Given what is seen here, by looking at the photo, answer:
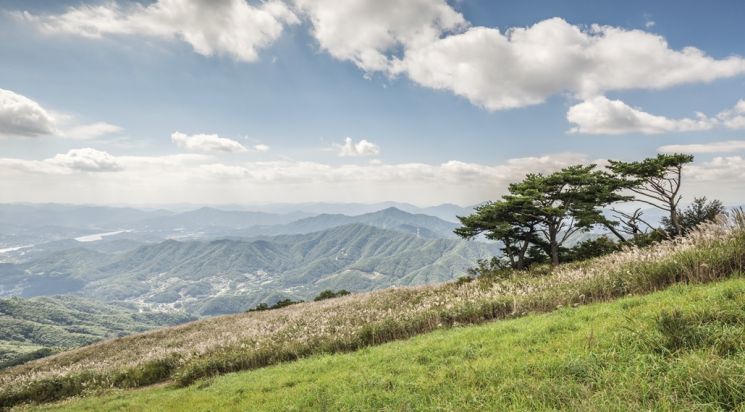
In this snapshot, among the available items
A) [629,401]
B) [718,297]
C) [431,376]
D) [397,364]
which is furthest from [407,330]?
[629,401]

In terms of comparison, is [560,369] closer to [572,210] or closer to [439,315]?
[439,315]

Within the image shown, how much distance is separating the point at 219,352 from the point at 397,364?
1337 cm

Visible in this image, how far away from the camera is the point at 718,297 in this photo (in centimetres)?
809

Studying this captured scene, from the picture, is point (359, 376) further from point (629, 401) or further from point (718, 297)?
point (718, 297)

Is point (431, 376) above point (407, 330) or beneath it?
above

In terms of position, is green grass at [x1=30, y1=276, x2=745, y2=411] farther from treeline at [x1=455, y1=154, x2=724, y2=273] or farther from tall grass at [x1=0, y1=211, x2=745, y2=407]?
treeline at [x1=455, y1=154, x2=724, y2=273]

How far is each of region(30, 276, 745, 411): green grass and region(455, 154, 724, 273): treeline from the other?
24.0m

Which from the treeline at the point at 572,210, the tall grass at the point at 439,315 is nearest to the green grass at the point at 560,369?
the tall grass at the point at 439,315

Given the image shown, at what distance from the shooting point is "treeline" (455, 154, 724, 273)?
33.1 metres

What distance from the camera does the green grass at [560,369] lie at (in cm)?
505

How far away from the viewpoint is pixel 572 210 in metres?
34.5

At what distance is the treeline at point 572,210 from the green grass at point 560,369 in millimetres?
24024

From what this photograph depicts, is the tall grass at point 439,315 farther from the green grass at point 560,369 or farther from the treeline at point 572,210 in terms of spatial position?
the treeline at point 572,210

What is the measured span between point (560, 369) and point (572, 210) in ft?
105
